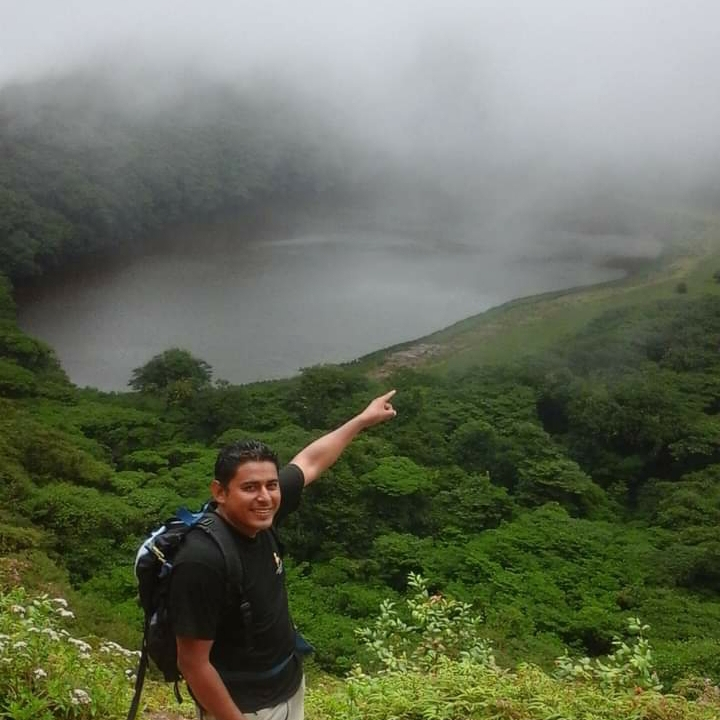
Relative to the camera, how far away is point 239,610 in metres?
2.09

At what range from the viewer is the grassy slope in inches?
1054

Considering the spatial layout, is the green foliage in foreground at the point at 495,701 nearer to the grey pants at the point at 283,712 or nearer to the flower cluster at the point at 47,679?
the flower cluster at the point at 47,679

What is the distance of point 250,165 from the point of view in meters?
60.1

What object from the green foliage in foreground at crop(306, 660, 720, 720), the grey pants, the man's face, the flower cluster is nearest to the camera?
the man's face

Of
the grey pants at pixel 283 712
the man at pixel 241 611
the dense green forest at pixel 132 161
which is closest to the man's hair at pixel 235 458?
the man at pixel 241 611

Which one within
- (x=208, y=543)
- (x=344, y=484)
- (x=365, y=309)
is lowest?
(x=344, y=484)

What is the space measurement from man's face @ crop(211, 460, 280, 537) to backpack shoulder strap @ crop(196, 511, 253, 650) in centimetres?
5

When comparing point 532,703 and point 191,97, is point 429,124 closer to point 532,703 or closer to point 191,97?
point 191,97

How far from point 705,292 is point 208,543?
35034 millimetres

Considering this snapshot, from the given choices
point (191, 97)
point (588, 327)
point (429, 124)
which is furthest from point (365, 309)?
point (429, 124)

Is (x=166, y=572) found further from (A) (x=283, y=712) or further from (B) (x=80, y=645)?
(B) (x=80, y=645)

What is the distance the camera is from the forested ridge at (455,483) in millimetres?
10461

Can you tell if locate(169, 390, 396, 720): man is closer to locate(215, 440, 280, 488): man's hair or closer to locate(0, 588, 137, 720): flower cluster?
locate(215, 440, 280, 488): man's hair

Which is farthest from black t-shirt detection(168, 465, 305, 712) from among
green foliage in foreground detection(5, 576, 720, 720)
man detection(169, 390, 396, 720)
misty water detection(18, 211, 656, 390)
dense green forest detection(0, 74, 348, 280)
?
dense green forest detection(0, 74, 348, 280)
